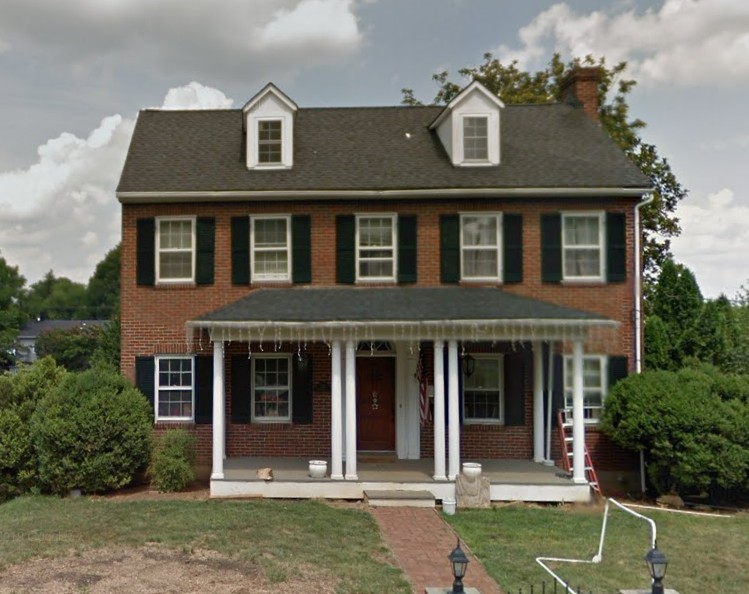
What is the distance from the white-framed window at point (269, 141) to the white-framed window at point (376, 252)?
262cm

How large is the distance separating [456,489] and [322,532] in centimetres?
336

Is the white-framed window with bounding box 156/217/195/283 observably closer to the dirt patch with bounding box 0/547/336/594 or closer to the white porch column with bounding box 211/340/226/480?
the white porch column with bounding box 211/340/226/480

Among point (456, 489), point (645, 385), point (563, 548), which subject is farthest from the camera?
point (645, 385)

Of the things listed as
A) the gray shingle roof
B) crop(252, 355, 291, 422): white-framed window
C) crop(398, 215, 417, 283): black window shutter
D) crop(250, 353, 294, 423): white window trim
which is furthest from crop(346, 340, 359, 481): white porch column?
the gray shingle roof

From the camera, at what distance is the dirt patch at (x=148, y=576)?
827 centimetres

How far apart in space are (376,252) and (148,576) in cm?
911

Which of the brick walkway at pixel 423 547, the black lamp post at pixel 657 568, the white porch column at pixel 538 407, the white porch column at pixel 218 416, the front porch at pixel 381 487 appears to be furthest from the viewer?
the white porch column at pixel 538 407

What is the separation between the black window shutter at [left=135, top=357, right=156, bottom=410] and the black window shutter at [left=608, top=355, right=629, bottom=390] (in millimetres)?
10157

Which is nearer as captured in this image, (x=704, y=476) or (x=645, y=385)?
(x=704, y=476)

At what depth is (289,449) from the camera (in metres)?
16.0

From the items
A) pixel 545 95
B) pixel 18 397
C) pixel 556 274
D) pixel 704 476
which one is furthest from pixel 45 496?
pixel 545 95

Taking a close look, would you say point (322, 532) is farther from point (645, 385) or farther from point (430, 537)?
point (645, 385)

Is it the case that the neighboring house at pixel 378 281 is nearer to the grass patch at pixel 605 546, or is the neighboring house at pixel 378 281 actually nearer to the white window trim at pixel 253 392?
the white window trim at pixel 253 392

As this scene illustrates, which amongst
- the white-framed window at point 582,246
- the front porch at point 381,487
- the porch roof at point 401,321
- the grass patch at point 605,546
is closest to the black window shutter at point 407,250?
the porch roof at point 401,321
